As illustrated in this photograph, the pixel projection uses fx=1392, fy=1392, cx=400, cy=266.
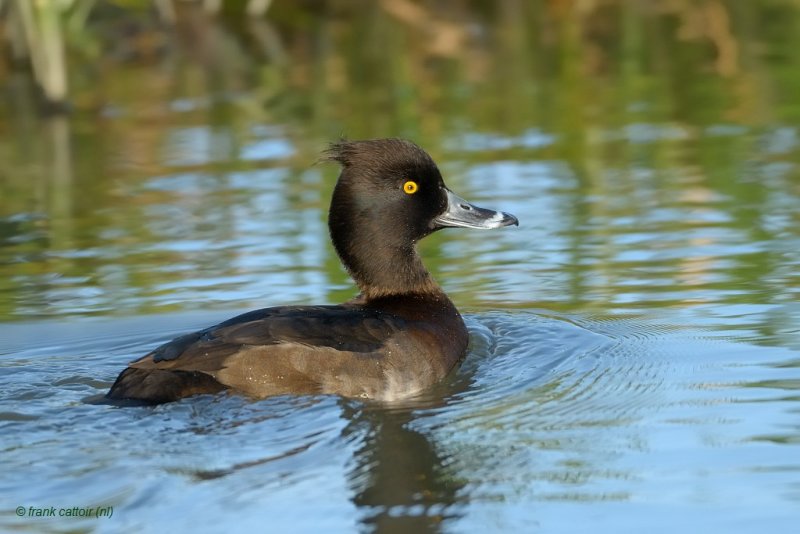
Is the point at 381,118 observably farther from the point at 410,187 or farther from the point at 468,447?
the point at 468,447

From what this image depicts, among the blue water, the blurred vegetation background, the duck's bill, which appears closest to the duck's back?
the blue water

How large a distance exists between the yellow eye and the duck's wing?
3.89ft

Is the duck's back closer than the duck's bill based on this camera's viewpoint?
Yes

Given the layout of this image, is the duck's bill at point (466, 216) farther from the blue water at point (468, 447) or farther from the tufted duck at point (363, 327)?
the blue water at point (468, 447)

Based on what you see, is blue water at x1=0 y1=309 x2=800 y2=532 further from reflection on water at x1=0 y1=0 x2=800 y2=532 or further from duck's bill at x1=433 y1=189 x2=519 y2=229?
duck's bill at x1=433 y1=189 x2=519 y2=229

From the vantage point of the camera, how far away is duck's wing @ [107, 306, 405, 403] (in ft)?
21.1

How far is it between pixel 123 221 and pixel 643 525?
6778 mm

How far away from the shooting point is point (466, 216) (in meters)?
8.11

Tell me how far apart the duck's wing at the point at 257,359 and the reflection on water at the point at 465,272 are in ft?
0.47

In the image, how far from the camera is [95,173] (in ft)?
41.8

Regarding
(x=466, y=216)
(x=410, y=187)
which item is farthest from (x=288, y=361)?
(x=466, y=216)

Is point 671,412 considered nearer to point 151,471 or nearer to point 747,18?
point 151,471

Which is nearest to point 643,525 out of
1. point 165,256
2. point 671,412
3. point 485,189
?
point 671,412

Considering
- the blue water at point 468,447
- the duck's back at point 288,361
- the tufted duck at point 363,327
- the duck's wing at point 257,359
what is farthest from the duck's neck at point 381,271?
the duck's wing at point 257,359
